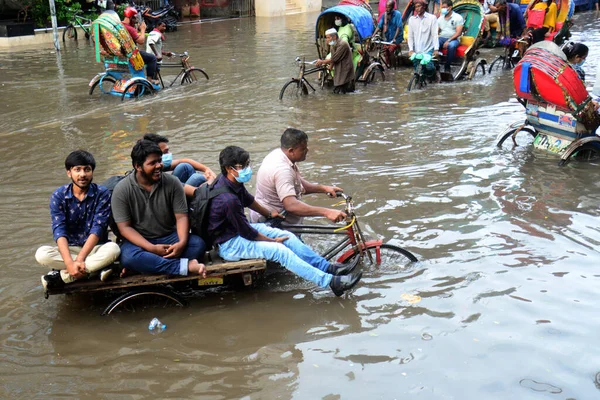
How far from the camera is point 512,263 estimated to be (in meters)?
5.46

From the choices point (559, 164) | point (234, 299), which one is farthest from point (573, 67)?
point (234, 299)

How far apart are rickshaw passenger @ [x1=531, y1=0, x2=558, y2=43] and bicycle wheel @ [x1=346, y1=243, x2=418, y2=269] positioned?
38.7ft

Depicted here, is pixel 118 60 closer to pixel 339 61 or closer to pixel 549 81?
pixel 339 61

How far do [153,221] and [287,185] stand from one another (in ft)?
3.89

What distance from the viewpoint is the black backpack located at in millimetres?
4969

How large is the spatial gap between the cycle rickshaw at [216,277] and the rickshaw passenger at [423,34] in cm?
849

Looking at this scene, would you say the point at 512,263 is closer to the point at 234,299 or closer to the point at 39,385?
the point at 234,299

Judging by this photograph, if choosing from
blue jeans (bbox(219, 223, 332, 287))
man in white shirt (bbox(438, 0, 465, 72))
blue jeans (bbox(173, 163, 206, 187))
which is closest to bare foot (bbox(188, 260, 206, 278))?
blue jeans (bbox(219, 223, 332, 287))

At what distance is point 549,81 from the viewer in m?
7.75

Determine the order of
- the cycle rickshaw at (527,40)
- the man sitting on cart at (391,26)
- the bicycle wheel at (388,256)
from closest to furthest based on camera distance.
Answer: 1. the bicycle wheel at (388,256)
2. the cycle rickshaw at (527,40)
3. the man sitting on cart at (391,26)

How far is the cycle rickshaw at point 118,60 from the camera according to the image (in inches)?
473

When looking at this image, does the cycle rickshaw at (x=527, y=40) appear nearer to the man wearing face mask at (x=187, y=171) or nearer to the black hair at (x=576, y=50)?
the black hair at (x=576, y=50)

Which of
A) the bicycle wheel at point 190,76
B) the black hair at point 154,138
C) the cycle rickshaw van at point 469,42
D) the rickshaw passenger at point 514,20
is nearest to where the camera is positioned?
the black hair at point 154,138

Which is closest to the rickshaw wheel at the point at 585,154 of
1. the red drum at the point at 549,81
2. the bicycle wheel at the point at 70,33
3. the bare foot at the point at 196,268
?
the red drum at the point at 549,81
